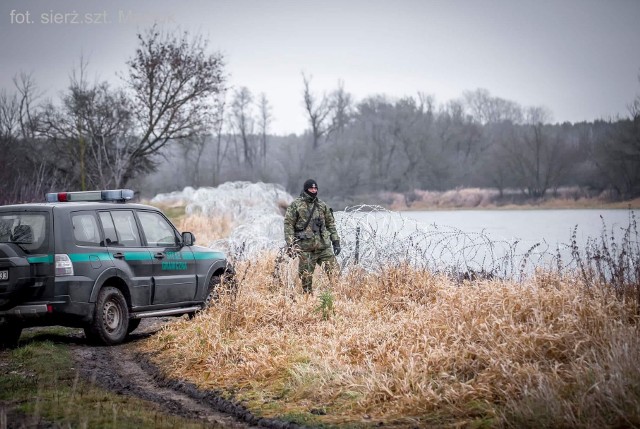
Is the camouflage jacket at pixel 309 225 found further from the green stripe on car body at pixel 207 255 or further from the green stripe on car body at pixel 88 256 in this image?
the green stripe on car body at pixel 88 256

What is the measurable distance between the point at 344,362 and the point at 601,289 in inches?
113

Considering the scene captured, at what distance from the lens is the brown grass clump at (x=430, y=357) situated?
20.8 feet

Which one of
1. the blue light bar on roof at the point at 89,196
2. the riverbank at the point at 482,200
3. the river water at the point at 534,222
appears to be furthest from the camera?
the riverbank at the point at 482,200

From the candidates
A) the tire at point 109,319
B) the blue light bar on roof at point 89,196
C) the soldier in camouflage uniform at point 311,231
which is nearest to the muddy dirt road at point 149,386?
the tire at point 109,319

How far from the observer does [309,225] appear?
1376 centimetres

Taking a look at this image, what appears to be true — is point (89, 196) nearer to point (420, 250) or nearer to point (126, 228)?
point (126, 228)

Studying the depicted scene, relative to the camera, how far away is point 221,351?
9.28 meters

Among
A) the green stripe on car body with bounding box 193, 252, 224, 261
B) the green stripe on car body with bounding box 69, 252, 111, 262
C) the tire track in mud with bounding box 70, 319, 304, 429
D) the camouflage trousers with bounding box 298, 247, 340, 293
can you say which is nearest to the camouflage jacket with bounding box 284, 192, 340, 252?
the camouflage trousers with bounding box 298, 247, 340, 293

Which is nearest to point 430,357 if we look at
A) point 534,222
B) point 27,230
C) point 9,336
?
point 27,230

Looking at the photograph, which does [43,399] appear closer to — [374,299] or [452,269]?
[374,299]

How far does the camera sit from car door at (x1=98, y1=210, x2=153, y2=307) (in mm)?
10570

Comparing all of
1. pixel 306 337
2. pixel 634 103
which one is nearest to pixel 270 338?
pixel 306 337

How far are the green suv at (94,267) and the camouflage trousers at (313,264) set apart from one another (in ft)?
5.72

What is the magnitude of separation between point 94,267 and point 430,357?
462 cm
